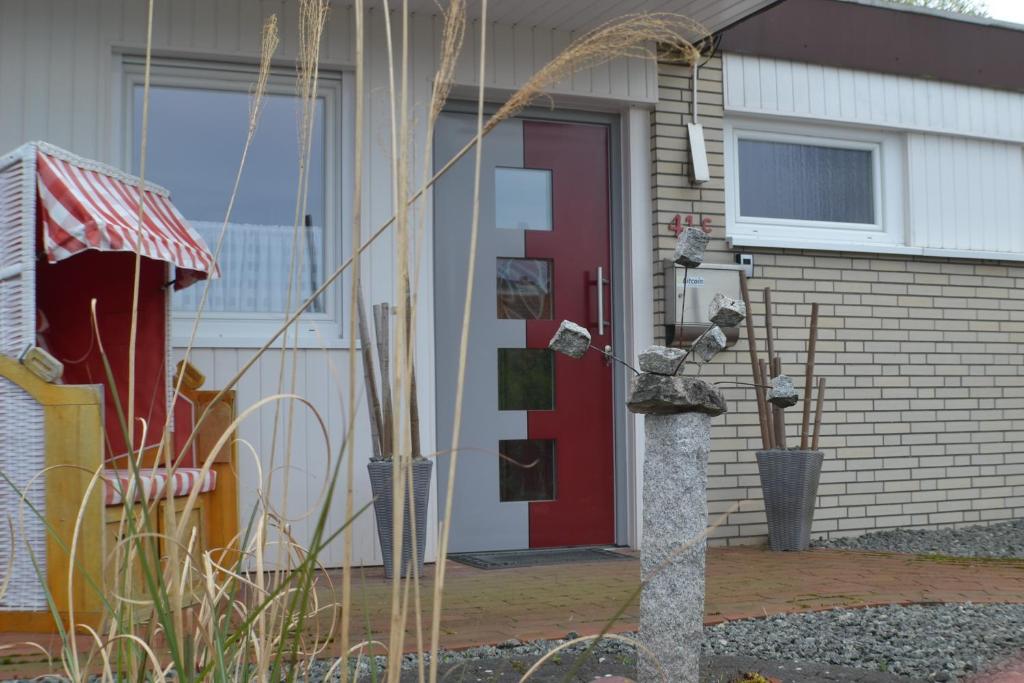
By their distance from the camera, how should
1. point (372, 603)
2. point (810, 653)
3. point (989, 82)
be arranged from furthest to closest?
1. point (989, 82)
2. point (372, 603)
3. point (810, 653)

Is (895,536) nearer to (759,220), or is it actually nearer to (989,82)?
(759,220)

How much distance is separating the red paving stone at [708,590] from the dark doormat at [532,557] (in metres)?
0.12

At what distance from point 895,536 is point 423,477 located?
2.68 metres

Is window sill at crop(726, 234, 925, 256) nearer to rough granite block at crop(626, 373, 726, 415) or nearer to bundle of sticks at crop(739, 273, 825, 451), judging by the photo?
bundle of sticks at crop(739, 273, 825, 451)

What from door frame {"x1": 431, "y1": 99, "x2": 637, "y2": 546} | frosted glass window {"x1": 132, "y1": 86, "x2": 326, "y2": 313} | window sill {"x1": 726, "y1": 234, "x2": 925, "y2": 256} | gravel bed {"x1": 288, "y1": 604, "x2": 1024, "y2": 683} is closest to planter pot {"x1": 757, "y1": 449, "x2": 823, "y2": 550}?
door frame {"x1": 431, "y1": 99, "x2": 637, "y2": 546}

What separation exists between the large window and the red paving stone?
1.19m

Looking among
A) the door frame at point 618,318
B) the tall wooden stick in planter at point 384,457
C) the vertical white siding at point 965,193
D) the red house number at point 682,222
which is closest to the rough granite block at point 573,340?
the tall wooden stick in planter at point 384,457

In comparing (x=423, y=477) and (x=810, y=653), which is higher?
(x=423, y=477)

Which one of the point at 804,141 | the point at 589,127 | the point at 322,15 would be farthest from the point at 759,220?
the point at 322,15

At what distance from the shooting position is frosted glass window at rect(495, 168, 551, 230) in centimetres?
478

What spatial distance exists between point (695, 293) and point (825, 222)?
42.5 inches

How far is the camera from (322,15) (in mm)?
1064

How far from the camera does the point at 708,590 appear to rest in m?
3.55

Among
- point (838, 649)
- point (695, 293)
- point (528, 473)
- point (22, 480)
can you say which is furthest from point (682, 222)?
point (22, 480)
